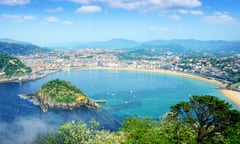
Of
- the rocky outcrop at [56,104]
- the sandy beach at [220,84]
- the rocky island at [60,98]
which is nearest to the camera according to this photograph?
the rocky outcrop at [56,104]

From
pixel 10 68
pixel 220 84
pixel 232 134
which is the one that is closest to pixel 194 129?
pixel 232 134

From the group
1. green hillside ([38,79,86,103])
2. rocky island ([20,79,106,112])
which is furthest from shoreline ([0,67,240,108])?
green hillside ([38,79,86,103])

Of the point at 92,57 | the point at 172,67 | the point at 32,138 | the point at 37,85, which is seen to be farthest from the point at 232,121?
the point at 92,57

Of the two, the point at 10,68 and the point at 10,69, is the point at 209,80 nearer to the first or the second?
the point at 10,69

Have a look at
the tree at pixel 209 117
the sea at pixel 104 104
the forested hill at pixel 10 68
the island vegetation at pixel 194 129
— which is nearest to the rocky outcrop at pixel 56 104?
the sea at pixel 104 104

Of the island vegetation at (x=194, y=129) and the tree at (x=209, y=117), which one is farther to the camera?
the tree at (x=209, y=117)

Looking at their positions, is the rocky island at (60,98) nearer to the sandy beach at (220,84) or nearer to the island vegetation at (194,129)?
the island vegetation at (194,129)
